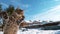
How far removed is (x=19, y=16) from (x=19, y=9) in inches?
17.3

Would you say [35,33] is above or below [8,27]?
below

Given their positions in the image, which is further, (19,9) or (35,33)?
(35,33)

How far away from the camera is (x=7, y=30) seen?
7.34m

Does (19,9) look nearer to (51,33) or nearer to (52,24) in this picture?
(51,33)

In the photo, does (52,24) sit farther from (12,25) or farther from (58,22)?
(12,25)

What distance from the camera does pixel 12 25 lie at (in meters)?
7.30

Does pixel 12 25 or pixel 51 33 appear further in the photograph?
pixel 51 33

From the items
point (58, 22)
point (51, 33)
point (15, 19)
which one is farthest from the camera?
point (58, 22)

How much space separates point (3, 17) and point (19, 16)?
854 millimetres

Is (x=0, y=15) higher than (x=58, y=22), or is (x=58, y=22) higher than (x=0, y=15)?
(x=0, y=15)

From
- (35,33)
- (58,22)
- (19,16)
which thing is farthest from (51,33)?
(19,16)

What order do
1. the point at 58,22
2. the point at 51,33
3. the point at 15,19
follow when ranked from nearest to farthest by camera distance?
1. the point at 15,19
2. the point at 51,33
3. the point at 58,22

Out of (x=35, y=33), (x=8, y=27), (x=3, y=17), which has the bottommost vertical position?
(x=35, y=33)

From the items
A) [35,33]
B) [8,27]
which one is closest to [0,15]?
[8,27]
